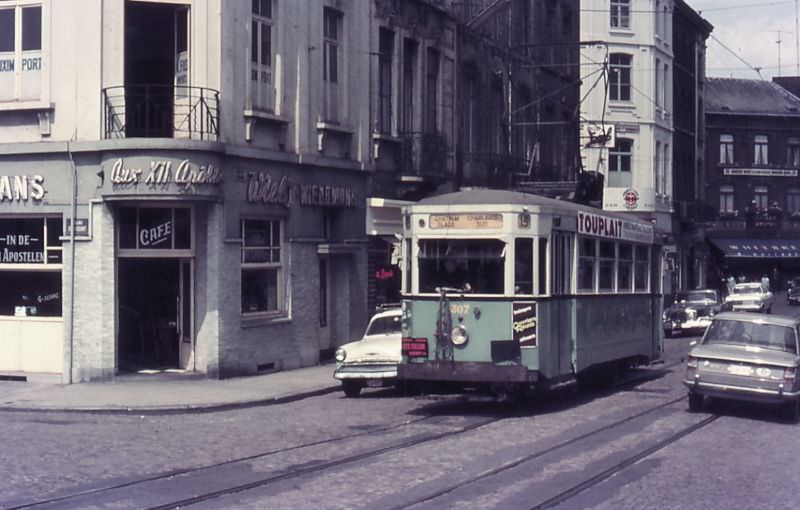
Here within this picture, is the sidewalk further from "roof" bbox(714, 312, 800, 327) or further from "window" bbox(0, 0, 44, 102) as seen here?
"roof" bbox(714, 312, 800, 327)

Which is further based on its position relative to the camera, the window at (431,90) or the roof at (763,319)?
the window at (431,90)

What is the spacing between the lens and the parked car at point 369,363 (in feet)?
64.5

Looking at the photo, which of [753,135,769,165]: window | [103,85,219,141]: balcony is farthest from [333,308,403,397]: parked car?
[753,135,769,165]: window

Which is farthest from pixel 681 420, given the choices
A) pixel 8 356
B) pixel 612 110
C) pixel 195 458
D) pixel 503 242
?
pixel 612 110

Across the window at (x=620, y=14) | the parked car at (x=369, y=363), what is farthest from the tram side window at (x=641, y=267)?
the window at (x=620, y=14)

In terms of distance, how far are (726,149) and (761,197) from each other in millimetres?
3983

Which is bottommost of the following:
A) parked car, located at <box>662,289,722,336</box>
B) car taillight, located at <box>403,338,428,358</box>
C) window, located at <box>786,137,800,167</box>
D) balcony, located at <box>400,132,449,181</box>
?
parked car, located at <box>662,289,722,336</box>

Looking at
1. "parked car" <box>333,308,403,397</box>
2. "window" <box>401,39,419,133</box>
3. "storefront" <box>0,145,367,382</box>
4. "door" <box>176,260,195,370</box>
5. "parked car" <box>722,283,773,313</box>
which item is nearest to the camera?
"parked car" <box>333,308,403,397</box>

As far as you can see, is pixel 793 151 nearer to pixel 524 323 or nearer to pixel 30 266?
pixel 30 266

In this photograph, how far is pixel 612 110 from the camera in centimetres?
5759

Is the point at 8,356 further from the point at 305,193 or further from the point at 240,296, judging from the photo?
the point at 305,193

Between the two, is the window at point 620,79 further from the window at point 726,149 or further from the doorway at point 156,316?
the doorway at point 156,316

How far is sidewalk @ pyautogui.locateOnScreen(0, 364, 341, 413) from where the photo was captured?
18.3m

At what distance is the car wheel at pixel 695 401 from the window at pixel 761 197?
203 ft
